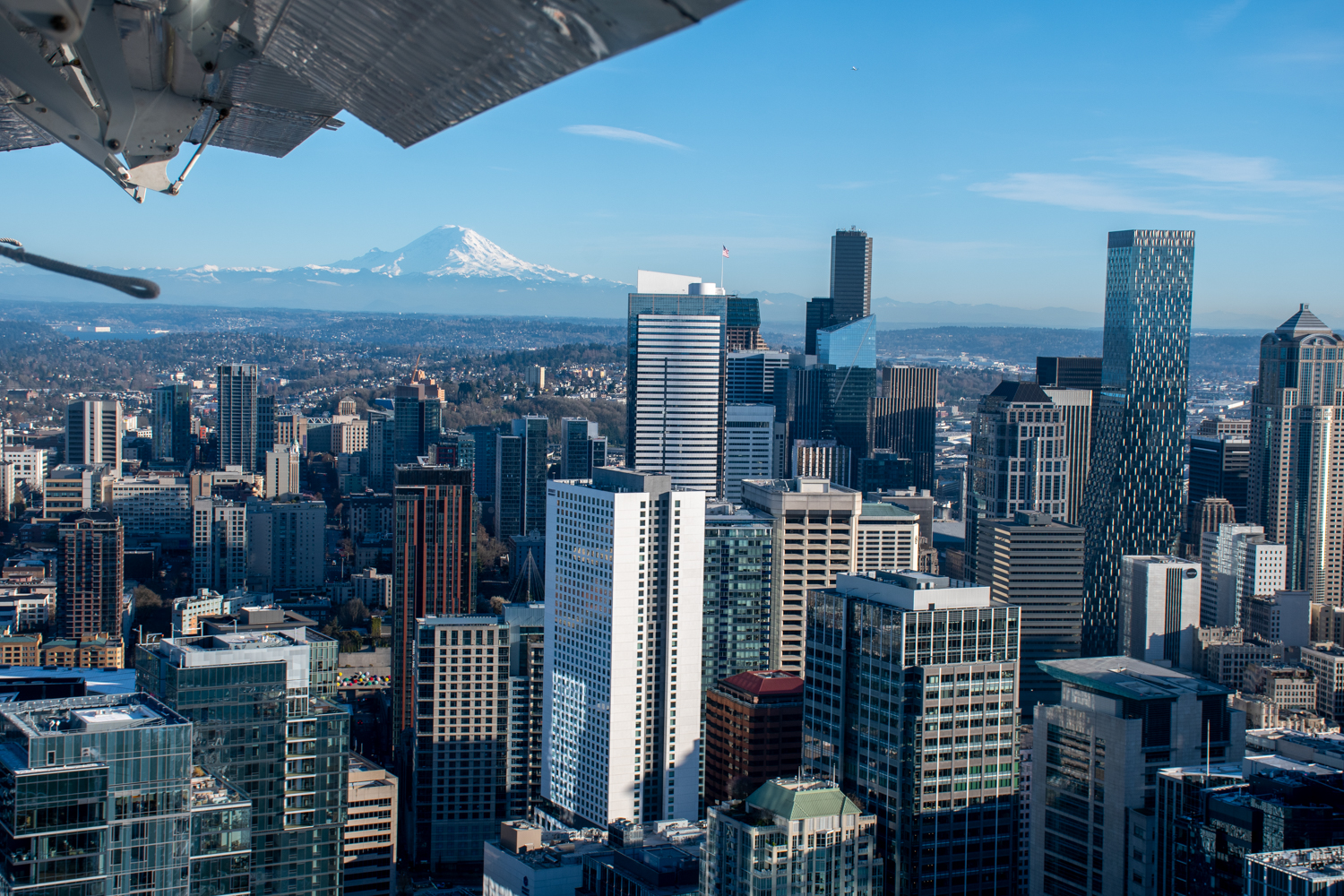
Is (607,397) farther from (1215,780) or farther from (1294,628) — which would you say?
(1215,780)

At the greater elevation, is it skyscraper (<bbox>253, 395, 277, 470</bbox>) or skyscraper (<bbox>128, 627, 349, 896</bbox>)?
skyscraper (<bbox>253, 395, 277, 470</bbox>)

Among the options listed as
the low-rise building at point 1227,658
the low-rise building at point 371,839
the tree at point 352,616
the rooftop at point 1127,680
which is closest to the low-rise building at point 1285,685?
the low-rise building at point 1227,658

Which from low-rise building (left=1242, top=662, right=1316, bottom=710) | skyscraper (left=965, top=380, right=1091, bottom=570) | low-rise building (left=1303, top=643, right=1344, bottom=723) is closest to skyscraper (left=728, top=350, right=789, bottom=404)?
skyscraper (left=965, top=380, right=1091, bottom=570)

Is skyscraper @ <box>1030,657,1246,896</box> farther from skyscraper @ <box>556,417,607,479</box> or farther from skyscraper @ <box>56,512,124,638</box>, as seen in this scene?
skyscraper @ <box>556,417,607,479</box>

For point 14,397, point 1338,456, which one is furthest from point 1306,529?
point 14,397

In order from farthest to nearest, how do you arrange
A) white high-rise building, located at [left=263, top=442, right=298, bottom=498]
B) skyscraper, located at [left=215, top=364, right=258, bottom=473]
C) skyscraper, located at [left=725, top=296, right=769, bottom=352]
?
skyscraper, located at [left=725, top=296, right=769, bottom=352] → skyscraper, located at [left=215, top=364, right=258, bottom=473] → white high-rise building, located at [left=263, top=442, right=298, bottom=498]

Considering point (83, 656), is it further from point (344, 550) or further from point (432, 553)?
point (344, 550)
